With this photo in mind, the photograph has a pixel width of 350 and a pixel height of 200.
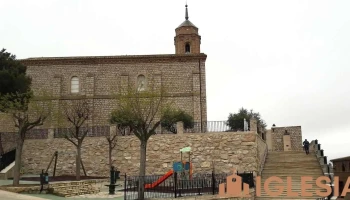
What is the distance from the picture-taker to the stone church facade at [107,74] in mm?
30484

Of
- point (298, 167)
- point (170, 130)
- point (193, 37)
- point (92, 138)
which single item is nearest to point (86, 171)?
point (92, 138)

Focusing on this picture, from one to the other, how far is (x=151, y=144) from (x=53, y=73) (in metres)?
14.8

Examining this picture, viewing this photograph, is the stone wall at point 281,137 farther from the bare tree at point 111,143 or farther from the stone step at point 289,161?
the bare tree at point 111,143

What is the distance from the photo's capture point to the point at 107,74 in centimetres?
3139

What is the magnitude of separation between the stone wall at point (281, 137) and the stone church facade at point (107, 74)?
23.9 feet

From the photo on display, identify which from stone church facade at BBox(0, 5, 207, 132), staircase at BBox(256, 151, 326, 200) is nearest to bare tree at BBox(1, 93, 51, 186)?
stone church facade at BBox(0, 5, 207, 132)

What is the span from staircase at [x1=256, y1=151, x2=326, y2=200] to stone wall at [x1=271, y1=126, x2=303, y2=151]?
7554mm

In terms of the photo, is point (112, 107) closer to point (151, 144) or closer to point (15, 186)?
point (151, 144)

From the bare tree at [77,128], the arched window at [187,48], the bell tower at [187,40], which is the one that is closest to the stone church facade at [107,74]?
the bare tree at [77,128]

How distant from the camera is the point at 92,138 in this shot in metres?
22.1

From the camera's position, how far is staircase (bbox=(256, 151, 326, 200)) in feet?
54.6

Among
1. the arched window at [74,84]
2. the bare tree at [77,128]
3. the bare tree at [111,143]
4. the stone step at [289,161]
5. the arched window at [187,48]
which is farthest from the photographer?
the arched window at [187,48]

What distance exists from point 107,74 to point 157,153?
12.9 m

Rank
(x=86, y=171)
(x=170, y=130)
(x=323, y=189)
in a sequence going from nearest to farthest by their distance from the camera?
(x=323, y=189) → (x=86, y=171) → (x=170, y=130)
